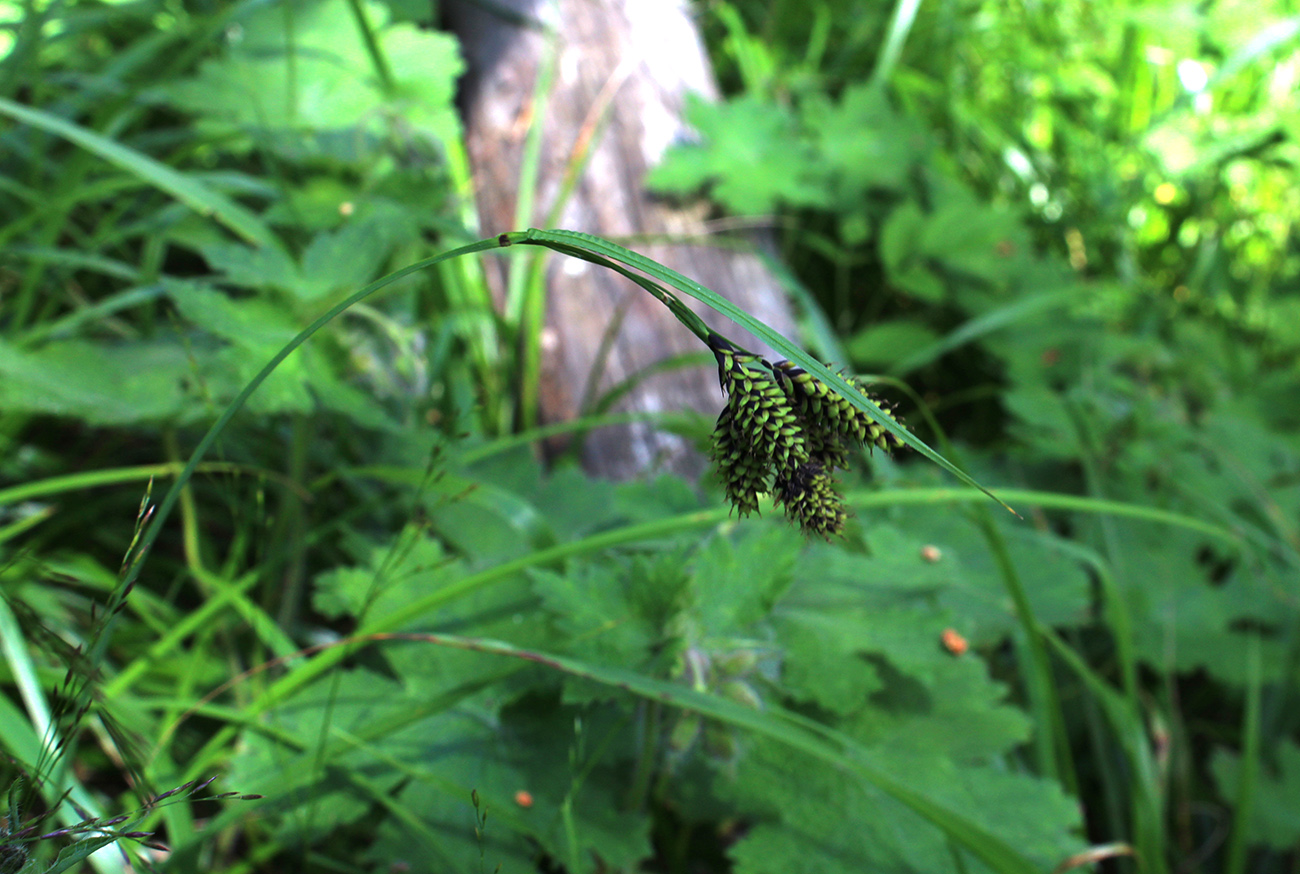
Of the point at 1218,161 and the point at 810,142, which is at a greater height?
the point at 810,142

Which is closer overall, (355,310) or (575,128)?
(355,310)

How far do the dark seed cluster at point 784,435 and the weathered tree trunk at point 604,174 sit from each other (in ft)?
4.68

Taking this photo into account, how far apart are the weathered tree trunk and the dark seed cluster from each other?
143cm

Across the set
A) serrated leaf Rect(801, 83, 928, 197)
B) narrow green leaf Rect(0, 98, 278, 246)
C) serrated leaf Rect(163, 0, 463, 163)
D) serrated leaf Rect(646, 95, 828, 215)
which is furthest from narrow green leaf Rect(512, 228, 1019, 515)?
serrated leaf Rect(801, 83, 928, 197)

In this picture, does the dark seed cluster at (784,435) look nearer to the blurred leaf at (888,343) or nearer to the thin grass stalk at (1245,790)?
the thin grass stalk at (1245,790)

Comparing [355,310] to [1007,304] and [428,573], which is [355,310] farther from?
[1007,304]

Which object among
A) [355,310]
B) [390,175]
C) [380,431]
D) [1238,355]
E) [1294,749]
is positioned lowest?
[1294,749]

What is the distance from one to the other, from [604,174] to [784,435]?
2.04 meters

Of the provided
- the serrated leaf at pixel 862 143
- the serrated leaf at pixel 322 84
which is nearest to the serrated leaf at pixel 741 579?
the serrated leaf at pixel 322 84

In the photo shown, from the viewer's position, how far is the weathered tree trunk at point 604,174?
2143 mm

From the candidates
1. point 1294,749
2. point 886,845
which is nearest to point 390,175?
point 886,845

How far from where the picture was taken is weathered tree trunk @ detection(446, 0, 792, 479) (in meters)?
2.14

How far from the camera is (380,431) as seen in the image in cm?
175

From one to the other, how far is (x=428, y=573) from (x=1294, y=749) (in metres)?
1.90
